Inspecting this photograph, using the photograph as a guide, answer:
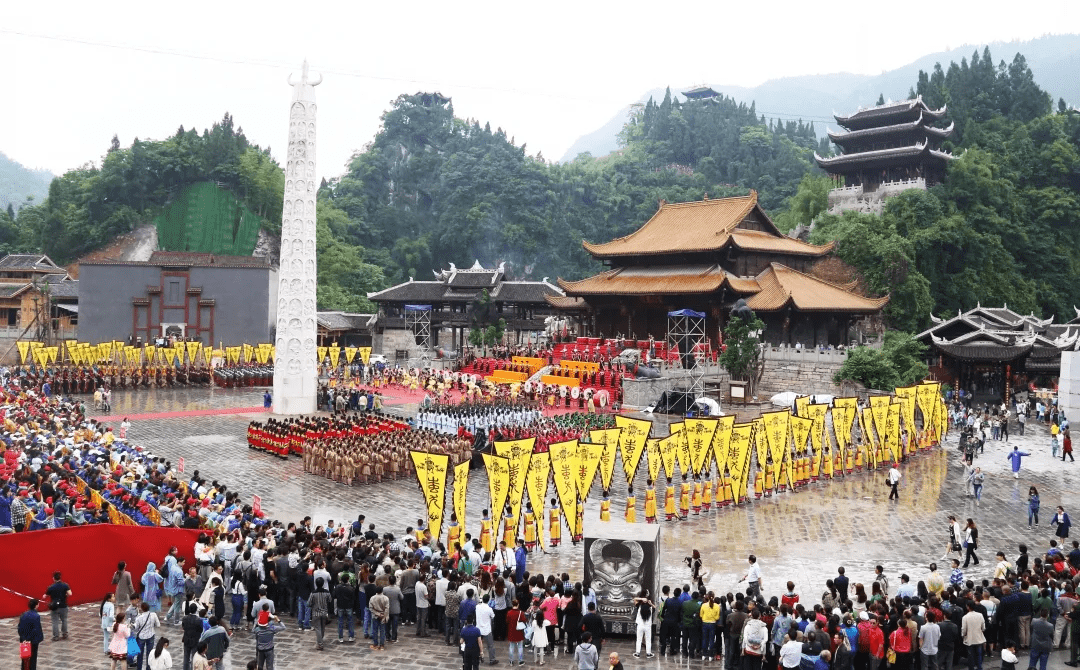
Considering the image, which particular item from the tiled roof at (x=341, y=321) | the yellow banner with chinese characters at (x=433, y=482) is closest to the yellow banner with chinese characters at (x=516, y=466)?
the yellow banner with chinese characters at (x=433, y=482)

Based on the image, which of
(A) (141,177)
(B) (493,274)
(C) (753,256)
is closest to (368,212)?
(A) (141,177)

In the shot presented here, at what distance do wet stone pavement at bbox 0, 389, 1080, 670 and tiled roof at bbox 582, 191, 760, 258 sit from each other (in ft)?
67.7

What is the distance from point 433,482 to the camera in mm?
17703

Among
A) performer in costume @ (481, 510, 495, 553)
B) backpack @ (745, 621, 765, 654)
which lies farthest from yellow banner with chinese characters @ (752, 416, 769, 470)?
backpack @ (745, 621, 765, 654)

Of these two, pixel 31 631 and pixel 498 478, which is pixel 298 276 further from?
pixel 31 631

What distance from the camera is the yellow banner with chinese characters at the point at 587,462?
19641 mm

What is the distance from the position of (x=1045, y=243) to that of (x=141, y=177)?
7528 cm

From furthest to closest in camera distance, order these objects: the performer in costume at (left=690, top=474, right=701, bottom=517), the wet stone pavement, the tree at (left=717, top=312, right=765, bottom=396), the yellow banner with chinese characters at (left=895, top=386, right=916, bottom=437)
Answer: the tree at (left=717, top=312, right=765, bottom=396), the yellow banner with chinese characters at (left=895, top=386, right=916, bottom=437), the performer in costume at (left=690, top=474, right=701, bottom=517), the wet stone pavement

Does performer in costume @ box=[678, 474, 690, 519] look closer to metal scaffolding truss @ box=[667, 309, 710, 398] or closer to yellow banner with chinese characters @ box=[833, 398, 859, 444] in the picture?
yellow banner with chinese characters @ box=[833, 398, 859, 444]

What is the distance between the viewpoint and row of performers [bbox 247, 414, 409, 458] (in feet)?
93.2

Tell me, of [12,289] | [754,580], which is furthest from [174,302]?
[754,580]

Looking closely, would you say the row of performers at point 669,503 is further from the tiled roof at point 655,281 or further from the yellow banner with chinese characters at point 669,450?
the tiled roof at point 655,281

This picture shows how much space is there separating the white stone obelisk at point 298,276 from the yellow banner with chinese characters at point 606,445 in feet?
64.9

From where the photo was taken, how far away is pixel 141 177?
82.9 metres
